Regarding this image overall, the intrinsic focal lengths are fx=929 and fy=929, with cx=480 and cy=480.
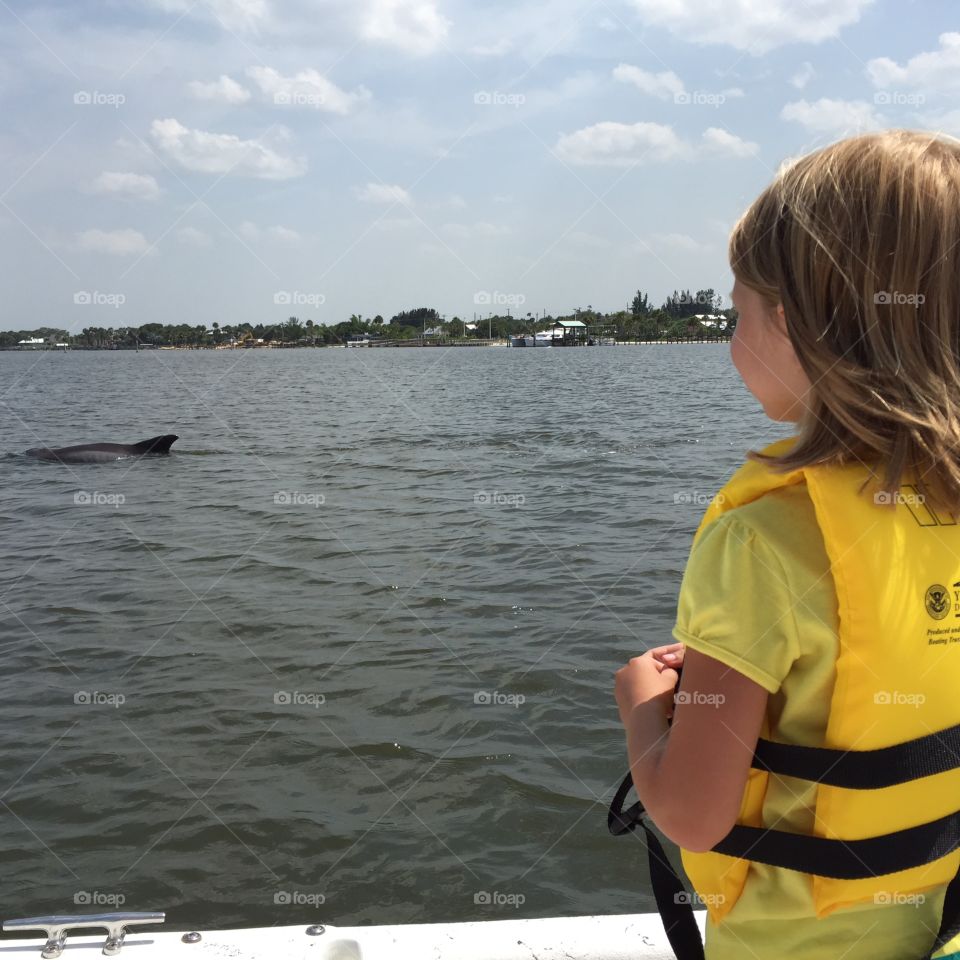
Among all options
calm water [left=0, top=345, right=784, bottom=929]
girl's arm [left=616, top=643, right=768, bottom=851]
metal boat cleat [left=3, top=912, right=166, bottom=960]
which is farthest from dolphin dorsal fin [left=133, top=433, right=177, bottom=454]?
girl's arm [left=616, top=643, right=768, bottom=851]

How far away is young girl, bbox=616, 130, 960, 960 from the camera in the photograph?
56.2 inches

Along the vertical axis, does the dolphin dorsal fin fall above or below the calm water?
Result: above

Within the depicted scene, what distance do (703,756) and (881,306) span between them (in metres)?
0.76

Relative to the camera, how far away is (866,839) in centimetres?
151

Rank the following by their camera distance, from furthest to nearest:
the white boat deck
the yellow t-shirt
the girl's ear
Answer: the white boat deck
the girl's ear
the yellow t-shirt

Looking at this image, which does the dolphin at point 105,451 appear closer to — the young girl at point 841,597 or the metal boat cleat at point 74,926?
the metal boat cleat at point 74,926

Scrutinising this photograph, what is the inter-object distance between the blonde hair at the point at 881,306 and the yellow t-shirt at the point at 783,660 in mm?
137

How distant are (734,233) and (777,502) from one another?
50 cm

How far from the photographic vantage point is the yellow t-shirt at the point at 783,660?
1.41 metres

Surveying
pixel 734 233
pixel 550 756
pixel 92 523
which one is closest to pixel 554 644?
pixel 550 756

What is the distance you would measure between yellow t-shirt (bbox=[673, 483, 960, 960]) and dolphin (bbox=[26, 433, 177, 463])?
66.5 feet

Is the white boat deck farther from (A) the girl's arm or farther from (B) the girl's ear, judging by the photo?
(B) the girl's ear

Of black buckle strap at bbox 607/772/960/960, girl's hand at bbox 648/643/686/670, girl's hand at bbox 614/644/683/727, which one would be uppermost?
girl's hand at bbox 648/643/686/670

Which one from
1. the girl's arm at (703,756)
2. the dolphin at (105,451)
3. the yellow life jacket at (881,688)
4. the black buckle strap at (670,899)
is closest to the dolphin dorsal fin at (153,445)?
the dolphin at (105,451)
